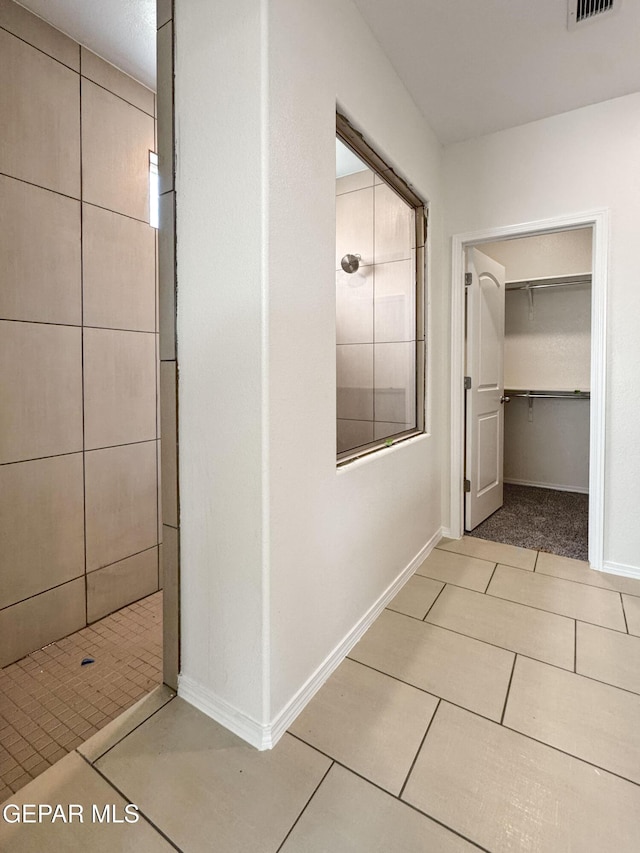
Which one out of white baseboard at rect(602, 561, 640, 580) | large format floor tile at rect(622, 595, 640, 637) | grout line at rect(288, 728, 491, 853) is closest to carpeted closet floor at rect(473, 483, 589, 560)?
white baseboard at rect(602, 561, 640, 580)

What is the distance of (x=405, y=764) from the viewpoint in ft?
4.02

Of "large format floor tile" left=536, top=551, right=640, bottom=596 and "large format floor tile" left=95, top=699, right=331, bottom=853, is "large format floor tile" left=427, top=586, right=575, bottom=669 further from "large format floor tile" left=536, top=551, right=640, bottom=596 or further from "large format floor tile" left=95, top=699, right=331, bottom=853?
"large format floor tile" left=95, top=699, right=331, bottom=853

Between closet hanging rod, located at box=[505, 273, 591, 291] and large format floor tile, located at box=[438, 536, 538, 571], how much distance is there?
2.37m

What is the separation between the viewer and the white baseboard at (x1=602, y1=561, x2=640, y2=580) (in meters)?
2.36

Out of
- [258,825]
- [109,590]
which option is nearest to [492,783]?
[258,825]

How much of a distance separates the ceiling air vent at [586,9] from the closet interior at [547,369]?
2.15 meters

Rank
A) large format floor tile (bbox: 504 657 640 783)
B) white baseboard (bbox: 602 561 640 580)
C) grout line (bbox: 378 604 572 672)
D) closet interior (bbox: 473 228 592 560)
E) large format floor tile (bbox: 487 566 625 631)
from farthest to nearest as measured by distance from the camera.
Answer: closet interior (bbox: 473 228 592 560)
white baseboard (bbox: 602 561 640 580)
large format floor tile (bbox: 487 566 625 631)
grout line (bbox: 378 604 572 672)
large format floor tile (bbox: 504 657 640 783)

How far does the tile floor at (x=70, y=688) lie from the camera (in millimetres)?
1356

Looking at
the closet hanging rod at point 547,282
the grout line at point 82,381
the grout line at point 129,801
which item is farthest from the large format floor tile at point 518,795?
the closet hanging rod at point 547,282

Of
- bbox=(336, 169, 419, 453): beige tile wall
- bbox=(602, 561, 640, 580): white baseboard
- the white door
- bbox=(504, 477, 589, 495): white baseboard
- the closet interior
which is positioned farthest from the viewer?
bbox=(504, 477, 589, 495): white baseboard

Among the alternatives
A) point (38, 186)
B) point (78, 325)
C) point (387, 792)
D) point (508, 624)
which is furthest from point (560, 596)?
point (38, 186)

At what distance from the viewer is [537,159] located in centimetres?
247

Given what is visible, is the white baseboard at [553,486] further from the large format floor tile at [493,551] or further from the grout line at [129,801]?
the grout line at [129,801]

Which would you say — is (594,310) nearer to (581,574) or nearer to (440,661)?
(581,574)
